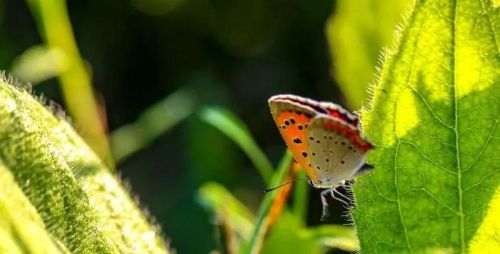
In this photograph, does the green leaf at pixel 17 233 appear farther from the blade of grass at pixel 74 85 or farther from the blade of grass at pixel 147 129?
the blade of grass at pixel 147 129

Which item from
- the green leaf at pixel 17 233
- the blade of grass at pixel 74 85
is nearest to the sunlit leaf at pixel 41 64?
the blade of grass at pixel 74 85

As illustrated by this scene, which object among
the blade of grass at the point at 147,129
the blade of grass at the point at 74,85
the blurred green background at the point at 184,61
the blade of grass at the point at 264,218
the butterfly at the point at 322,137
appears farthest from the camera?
the blurred green background at the point at 184,61

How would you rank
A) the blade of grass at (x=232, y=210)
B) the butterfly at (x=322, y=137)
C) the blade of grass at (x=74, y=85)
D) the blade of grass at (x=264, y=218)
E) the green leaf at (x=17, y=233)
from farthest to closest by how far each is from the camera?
the blade of grass at (x=74, y=85) < the blade of grass at (x=232, y=210) < the blade of grass at (x=264, y=218) < the butterfly at (x=322, y=137) < the green leaf at (x=17, y=233)

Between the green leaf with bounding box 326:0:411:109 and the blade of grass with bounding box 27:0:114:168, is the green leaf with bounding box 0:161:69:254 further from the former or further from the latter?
the blade of grass with bounding box 27:0:114:168

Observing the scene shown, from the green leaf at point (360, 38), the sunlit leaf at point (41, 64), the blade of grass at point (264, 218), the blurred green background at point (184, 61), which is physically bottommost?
the blurred green background at point (184, 61)

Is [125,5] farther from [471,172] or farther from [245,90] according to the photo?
[471,172]

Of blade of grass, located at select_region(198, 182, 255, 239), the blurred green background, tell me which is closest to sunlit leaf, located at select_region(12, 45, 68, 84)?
blade of grass, located at select_region(198, 182, 255, 239)

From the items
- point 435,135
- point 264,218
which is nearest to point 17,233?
point 435,135

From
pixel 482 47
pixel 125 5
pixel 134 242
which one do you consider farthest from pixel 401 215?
pixel 125 5
